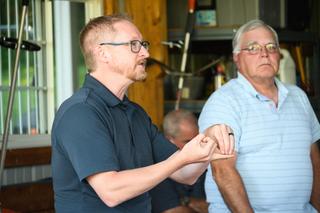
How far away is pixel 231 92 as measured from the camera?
9.37 feet

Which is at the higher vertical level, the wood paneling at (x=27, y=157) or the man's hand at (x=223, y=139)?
the man's hand at (x=223, y=139)

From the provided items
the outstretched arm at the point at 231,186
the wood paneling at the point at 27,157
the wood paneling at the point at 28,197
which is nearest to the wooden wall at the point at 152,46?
the wood paneling at the point at 27,157

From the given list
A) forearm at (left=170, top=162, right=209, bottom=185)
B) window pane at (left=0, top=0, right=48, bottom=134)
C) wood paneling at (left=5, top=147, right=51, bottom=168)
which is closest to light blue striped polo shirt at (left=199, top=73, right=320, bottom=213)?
forearm at (left=170, top=162, right=209, bottom=185)

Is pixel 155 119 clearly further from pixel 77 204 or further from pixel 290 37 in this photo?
pixel 77 204

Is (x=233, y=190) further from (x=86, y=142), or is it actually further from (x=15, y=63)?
(x=15, y=63)

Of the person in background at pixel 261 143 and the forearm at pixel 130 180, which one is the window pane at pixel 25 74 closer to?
the person in background at pixel 261 143

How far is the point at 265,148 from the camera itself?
275 cm

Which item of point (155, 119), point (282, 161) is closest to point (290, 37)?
point (155, 119)

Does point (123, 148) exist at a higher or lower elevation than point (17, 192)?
higher

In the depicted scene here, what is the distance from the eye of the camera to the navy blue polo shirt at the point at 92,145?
183 centimetres

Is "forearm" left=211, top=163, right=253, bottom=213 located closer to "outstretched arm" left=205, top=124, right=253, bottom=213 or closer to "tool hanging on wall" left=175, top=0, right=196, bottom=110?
"outstretched arm" left=205, top=124, right=253, bottom=213

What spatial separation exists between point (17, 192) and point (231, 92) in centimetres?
140

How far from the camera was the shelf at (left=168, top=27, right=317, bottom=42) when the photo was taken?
4.79m

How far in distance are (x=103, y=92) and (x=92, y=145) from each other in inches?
10.3
